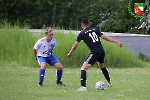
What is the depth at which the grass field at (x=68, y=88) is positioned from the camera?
1224 cm

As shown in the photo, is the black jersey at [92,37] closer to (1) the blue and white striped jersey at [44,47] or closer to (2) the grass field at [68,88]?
(2) the grass field at [68,88]

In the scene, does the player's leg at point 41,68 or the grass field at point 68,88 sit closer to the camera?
the grass field at point 68,88

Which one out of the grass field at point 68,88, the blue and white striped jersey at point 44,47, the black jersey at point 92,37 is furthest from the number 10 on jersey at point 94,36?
the blue and white striped jersey at point 44,47

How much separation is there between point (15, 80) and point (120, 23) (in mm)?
24176

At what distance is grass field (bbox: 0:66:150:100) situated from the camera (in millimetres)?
12242

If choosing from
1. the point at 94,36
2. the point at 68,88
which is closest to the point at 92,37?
the point at 94,36

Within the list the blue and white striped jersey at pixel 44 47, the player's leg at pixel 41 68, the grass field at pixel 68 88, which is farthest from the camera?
the blue and white striped jersey at pixel 44 47

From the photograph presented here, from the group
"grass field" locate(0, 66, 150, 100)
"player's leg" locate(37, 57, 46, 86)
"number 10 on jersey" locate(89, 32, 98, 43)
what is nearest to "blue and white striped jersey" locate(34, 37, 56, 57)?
"player's leg" locate(37, 57, 46, 86)

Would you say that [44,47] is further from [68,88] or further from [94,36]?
[94,36]

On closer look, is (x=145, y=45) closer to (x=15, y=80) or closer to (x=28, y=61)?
(x=28, y=61)

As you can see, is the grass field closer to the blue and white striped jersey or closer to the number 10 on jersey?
the blue and white striped jersey

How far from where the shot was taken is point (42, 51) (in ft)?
48.8

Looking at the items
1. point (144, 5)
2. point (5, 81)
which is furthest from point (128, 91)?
point (144, 5)

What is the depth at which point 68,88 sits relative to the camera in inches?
561
